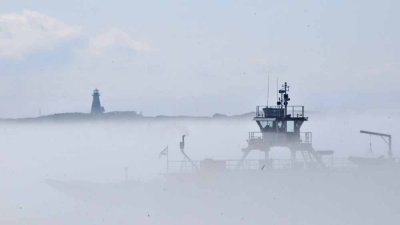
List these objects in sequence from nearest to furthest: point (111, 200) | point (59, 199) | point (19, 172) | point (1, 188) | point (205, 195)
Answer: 1. point (205, 195)
2. point (111, 200)
3. point (59, 199)
4. point (1, 188)
5. point (19, 172)

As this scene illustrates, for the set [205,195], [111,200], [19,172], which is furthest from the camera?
[19,172]

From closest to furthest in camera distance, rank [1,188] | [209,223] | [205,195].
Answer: [209,223] < [205,195] < [1,188]

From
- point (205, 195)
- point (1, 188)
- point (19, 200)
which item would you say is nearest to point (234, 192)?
point (205, 195)

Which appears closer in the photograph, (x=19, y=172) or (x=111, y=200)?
(x=111, y=200)

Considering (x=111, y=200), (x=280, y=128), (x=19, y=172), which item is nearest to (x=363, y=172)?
(x=280, y=128)

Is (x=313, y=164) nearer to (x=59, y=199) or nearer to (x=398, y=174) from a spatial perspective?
(x=398, y=174)

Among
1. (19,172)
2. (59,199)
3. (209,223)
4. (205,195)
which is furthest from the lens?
(19,172)

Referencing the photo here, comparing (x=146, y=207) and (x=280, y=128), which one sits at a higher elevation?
(x=280, y=128)

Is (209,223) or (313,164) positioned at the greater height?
(313,164)

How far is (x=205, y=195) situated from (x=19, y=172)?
9164 cm

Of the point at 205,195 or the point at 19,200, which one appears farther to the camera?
the point at 19,200

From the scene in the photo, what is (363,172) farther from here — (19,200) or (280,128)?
(19,200)

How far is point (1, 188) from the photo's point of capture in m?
106

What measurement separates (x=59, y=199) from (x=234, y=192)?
1289 inches
